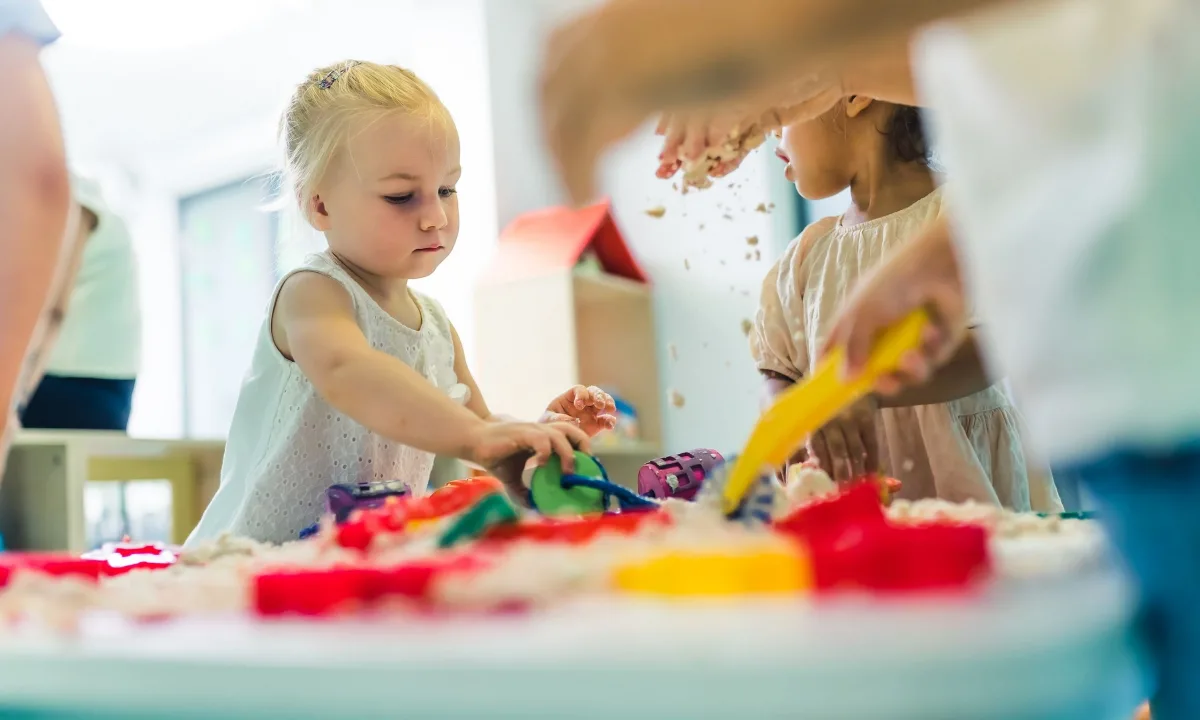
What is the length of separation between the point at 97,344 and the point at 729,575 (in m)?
1.69

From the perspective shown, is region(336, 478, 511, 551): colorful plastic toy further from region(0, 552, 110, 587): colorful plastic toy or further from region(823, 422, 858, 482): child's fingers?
region(823, 422, 858, 482): child's fingers

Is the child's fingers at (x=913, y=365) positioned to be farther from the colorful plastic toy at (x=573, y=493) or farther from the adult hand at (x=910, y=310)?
the colorful plastic toy at (x=573, y=493)

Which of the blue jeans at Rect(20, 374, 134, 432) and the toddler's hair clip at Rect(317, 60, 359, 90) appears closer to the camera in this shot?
the toddler's hair clip at Rect(317, 60, 359, 90)

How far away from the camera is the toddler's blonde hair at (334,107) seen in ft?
3.27

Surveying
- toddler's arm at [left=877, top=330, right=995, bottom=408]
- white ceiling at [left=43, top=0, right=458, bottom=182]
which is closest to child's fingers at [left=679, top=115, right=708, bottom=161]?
toddler's arm at [left=877, top=330, right=995, bottom=408]

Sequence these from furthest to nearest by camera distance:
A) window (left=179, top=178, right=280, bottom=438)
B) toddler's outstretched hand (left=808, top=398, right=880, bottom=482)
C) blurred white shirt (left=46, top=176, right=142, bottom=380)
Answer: window (left=179, top=178, right=280, bottom=438) → blurred white shirt (left=46, top=176, right=142, bottom=380) → toddler's outstretched hand (left=808, top=398, right=880, bottom=482)

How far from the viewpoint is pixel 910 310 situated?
0.39m

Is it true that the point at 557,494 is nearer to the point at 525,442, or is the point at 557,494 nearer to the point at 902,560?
the point at 525,442

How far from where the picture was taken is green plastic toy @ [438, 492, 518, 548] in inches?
15.5

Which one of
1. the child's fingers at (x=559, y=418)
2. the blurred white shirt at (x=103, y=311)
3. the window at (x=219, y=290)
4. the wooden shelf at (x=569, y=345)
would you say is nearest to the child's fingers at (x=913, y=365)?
the child's fingers at (x=559, y=418)

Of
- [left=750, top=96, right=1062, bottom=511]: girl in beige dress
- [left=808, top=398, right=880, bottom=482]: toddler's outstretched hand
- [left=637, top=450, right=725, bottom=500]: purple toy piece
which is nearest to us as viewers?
[left=637, top=450, right=725, bottom=500]: purple toy piece

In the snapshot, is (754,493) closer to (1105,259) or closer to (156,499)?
(1105,259)

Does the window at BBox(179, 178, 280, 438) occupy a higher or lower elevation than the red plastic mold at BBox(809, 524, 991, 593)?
higher

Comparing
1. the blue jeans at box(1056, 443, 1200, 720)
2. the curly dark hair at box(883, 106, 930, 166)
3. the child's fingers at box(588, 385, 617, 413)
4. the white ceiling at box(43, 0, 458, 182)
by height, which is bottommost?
the blue jeans at box(1056, 443, 1200, 720)
